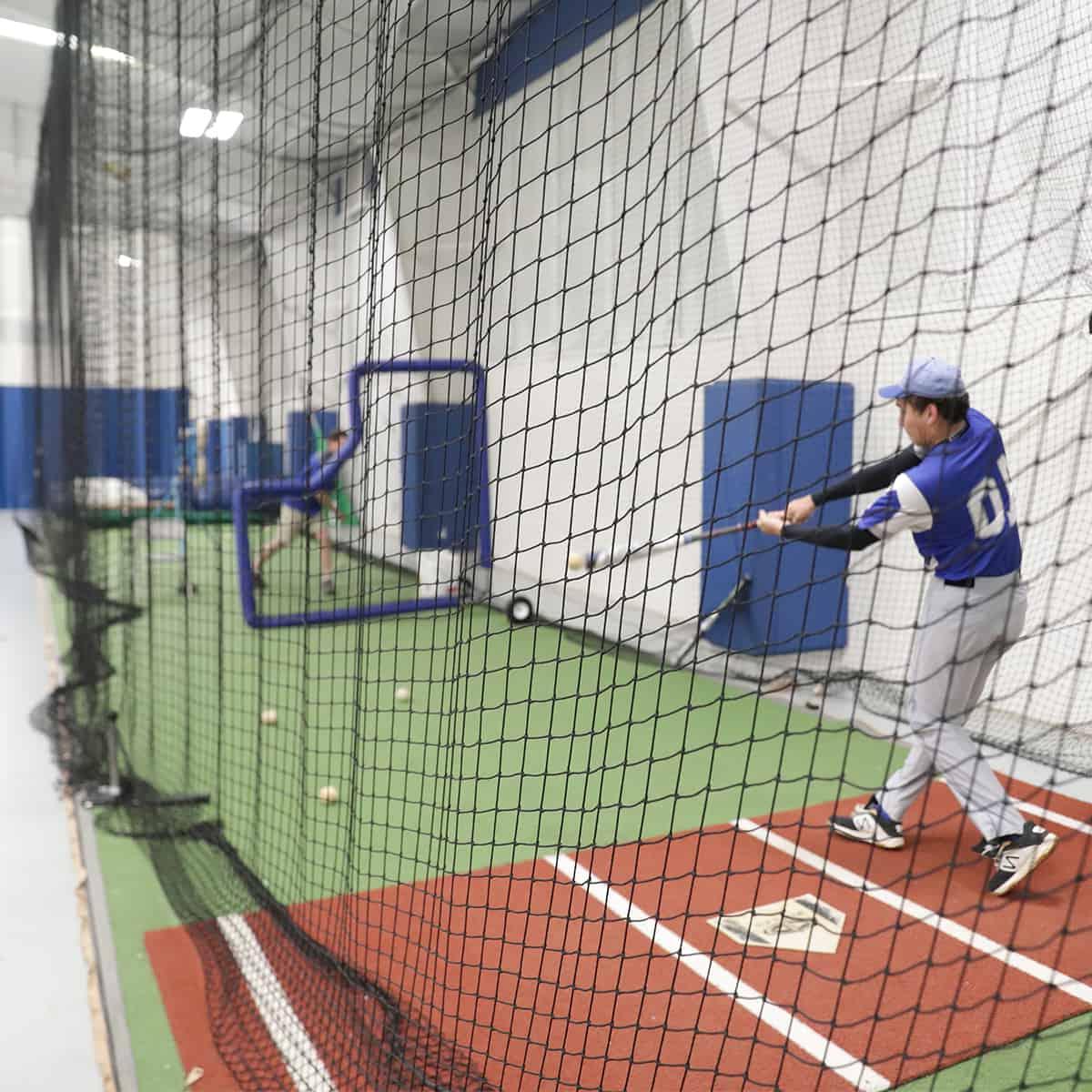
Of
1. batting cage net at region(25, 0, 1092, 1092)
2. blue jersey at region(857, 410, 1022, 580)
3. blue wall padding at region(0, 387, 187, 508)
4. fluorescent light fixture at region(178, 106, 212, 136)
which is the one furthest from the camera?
blue wall padding at region(0, 387, 187, 508)

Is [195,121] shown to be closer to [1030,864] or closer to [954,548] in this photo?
[954,548]

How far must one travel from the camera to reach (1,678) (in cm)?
550

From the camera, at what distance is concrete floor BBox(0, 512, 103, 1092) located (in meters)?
2.17

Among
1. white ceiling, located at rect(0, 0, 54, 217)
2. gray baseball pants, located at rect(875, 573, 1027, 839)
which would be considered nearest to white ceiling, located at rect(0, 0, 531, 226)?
white ceiling, located at rect(0, 0, 54, 217)

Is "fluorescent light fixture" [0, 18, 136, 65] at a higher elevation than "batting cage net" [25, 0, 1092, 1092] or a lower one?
higher

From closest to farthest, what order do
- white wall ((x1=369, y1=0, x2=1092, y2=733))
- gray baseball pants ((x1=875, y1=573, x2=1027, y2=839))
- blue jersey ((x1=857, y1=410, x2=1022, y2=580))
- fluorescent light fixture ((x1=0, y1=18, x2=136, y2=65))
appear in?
1. blue jersey ((x1=857, y1=410, x2=1022, y2=580))
2. gray baseball pants ((x1=875, y1=573, x2=1027, y2=839))
3. white wall ((x1=369, y1=0, x2=1092, y2=733))
4. fluorescent light fixture ((x1=0, y1=18, x2=136, y2=65))

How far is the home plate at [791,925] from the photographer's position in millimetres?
2613

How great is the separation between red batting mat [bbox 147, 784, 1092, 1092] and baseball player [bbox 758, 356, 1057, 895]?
0.18 m

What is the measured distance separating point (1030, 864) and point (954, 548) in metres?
0.92

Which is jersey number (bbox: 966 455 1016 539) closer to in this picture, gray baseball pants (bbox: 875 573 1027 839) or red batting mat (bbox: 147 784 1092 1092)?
gray baseball pants (bbox: 875 573 1027 839)

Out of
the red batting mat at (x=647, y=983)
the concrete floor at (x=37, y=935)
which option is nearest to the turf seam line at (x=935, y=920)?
the red batting mat at (x=647, y=983)

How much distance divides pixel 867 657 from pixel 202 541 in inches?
320

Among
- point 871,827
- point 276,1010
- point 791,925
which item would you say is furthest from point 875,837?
point 276,1010

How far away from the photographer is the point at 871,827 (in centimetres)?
325
